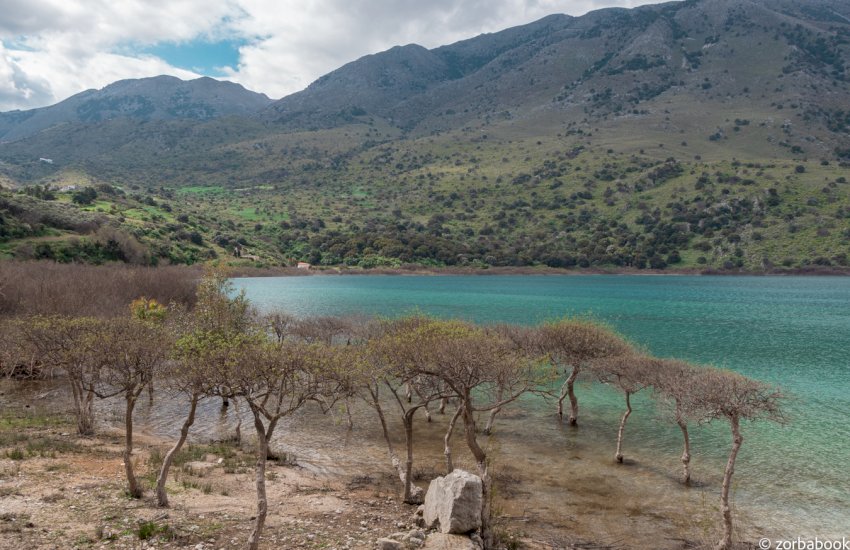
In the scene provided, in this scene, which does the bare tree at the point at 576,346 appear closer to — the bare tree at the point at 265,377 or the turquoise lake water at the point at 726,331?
the turquoise lake water at the point at 726,331

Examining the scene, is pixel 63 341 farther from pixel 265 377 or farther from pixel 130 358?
pixel 265 377

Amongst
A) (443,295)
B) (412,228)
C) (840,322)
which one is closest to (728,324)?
(840,322)

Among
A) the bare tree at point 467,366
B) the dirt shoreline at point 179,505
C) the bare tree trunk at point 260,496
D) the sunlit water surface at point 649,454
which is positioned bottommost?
the sunlit water surface at point 649,454

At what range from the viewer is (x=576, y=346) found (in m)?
32.1

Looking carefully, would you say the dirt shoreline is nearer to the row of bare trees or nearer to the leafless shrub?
the row of bare trees

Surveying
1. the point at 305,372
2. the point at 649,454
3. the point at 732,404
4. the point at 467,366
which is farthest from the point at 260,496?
the point at 649,454

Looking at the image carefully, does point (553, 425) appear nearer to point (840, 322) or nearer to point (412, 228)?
point (840, 322)

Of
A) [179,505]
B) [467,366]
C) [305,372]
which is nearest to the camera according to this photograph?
[305,372]

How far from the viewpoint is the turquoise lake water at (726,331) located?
2416 cm

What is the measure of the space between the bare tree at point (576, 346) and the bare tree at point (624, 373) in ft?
4.94

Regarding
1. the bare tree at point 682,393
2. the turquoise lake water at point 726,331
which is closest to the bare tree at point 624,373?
the bare tree at point 682,393

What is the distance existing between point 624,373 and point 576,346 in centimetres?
441

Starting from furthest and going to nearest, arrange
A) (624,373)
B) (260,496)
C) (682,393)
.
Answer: (624,373)
(682,393)
(260,496)

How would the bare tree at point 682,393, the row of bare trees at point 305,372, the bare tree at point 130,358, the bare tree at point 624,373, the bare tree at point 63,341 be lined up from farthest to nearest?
the bare tree at point 624,373 → the bare tree at point 682,393 → the bare tree at point 63,341 → the bare tree at point 130,358 → the row of bare trees at point 305,372
